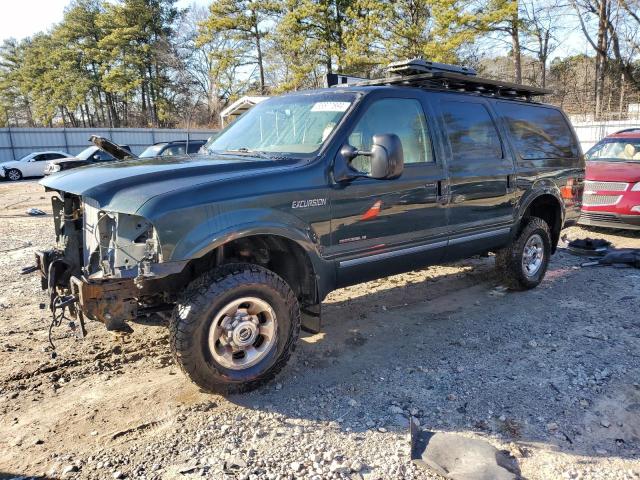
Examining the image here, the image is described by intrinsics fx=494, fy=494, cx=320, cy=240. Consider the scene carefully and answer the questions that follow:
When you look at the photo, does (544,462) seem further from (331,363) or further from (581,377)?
(331,363)

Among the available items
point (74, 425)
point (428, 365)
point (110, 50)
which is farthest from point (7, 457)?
point (110, 50)

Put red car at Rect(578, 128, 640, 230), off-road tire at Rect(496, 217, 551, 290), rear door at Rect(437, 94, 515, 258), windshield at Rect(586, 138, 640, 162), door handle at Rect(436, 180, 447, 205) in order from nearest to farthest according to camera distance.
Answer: door handle at Rect(436, 180, 447, 205)
rear door at Rect(437, 94, 515, 258)
off-road tire at Rect(496, 217, 551, 290)
red car at Rect(578, 128, 640, 230)
windshield at Rect(586, 138, 640, 162)

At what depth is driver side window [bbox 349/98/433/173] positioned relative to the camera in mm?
3842

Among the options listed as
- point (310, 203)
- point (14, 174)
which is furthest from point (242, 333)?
point (14, 174)

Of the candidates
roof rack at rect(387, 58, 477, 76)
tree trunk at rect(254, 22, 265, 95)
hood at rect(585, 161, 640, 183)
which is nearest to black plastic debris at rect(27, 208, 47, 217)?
roof rack at rect(387, 58, 477, 76)

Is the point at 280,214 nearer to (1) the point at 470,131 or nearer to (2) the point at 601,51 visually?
(1) the point at 470,131

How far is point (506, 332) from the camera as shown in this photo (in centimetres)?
454

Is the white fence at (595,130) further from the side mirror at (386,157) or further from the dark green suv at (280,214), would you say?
the side mirror at (386,157)

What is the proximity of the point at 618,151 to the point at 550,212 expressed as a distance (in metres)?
4.79

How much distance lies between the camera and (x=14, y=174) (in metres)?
24.5

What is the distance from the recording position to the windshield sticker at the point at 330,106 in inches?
153

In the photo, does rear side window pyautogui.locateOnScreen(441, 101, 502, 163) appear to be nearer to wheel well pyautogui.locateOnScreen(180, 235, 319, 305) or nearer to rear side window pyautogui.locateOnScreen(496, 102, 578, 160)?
rear side window pyautogui.locateOnScreen(496, 102, 578, 160)

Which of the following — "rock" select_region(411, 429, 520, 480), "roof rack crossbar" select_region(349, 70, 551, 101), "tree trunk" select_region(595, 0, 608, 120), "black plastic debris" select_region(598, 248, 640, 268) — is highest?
"tree trunk" select_region(595, 0, 608, 120)

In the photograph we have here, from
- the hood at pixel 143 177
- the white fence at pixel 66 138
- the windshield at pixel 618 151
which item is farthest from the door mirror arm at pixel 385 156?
the white fence at pixel 66 138
